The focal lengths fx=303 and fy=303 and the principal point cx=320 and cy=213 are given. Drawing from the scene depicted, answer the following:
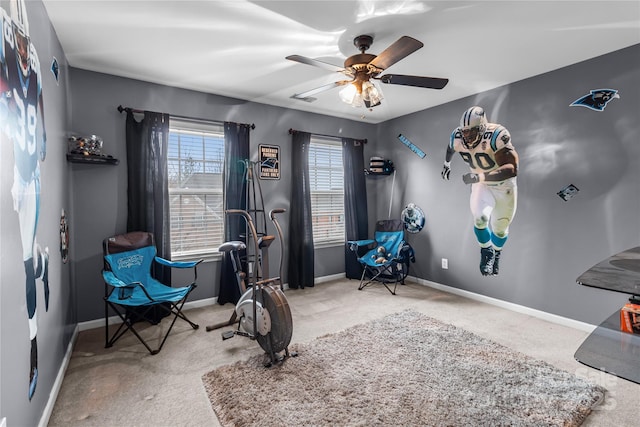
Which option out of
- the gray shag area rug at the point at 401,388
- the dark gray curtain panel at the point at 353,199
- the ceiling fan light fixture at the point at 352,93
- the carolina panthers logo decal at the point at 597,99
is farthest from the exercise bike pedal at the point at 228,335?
the carolina panthers logo decal at the point at 597,99

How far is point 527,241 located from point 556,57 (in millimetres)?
1784

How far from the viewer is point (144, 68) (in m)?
2.91

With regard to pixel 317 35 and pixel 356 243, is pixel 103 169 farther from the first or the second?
pixel 356 243

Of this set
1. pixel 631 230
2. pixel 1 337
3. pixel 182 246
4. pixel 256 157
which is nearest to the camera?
pixel 1 337

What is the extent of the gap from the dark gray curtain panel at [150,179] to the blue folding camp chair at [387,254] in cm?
236

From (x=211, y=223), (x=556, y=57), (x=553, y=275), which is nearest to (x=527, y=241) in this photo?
(x=553, y=275)

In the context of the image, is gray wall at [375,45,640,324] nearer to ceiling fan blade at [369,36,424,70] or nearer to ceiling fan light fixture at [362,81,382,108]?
ceiling fan light fixture at [362,81,382,108]

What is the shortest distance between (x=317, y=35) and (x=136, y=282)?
2581 millimetres

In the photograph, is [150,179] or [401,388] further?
[150,179]

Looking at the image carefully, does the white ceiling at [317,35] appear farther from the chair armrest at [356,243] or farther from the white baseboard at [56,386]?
the white baseboard at [56,386]

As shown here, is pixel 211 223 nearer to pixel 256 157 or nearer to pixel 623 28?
pixel 256 157

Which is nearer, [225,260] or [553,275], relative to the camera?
[553,275]

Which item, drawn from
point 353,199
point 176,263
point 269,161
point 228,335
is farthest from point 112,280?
point 353,199

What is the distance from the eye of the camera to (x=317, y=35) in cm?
232
